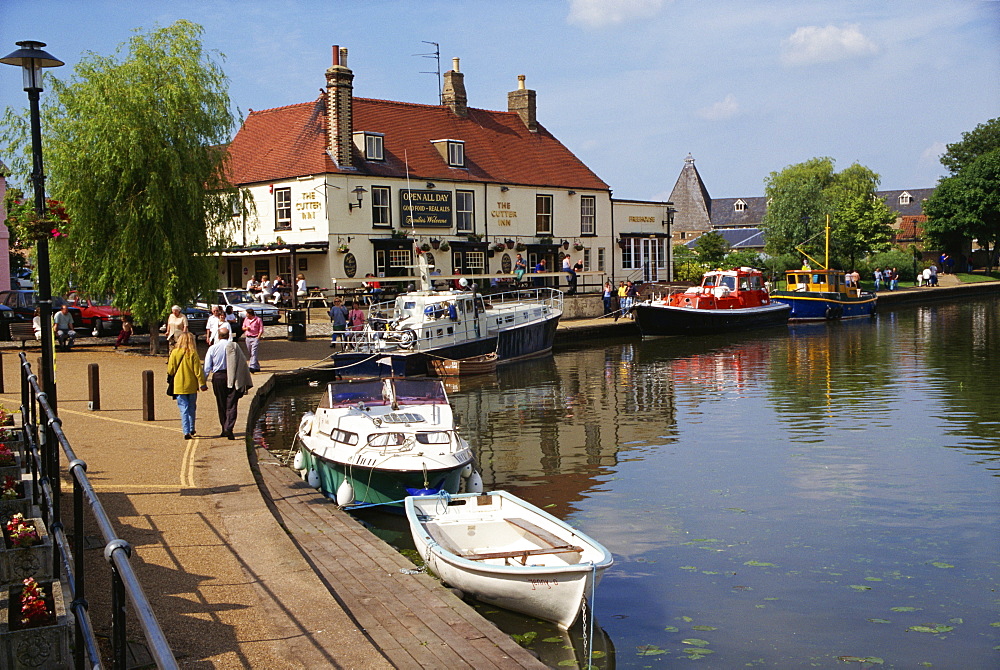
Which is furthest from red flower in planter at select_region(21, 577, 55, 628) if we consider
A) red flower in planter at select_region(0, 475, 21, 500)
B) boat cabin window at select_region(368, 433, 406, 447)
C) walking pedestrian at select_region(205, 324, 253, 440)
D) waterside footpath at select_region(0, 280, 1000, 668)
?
walking pedestrian at select_region(205, 324, 253, 440)

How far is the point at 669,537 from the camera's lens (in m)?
12.9

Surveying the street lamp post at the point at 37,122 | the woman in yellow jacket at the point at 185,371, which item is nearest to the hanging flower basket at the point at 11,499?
the street lamp post at the point at 37,122

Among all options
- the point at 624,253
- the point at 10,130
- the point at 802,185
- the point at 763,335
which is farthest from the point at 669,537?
the point at 802,185

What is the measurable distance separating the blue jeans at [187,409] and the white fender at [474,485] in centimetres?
491

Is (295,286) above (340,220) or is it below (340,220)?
below

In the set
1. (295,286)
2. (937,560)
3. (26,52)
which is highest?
(26,52)

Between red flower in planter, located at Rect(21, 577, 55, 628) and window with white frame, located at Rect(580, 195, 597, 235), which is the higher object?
window with white frame, located at Rect(580, 195, 597, 235)

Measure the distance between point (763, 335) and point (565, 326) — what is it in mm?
10364

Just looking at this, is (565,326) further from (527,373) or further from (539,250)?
(527,373)

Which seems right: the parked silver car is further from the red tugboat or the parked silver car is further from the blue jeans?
the blue jeans

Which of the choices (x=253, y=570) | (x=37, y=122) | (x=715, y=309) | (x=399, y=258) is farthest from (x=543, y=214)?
(x=253, y=570)

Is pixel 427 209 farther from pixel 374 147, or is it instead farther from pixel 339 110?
pixel 339 110

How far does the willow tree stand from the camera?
1030 inches

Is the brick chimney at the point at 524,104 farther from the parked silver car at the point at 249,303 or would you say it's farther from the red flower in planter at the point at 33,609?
the red flower in planter at the point at 33,609
